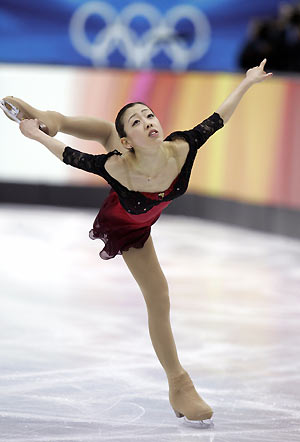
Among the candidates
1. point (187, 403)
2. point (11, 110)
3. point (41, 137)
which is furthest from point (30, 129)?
point (187, 403)

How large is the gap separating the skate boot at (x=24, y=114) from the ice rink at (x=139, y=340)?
40.3 inches

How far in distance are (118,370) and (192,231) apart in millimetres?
4020

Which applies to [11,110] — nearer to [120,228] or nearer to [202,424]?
[120,228]

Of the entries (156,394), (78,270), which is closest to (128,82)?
(78,270)

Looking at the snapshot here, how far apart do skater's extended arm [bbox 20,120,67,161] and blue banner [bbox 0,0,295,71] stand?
806 cm

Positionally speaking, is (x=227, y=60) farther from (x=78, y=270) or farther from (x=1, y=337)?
(x=1, y=337)

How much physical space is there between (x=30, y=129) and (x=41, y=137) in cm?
6

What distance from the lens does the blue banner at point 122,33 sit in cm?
1118

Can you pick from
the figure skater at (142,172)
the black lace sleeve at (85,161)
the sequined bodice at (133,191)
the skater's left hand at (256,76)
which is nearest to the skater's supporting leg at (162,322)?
the figure skater at (142,172)

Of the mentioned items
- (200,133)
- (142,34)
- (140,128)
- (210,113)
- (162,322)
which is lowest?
(162,322)

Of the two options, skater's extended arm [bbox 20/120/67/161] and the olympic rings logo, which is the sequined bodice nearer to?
skater's extended arm [bbox 20/120/67/161]

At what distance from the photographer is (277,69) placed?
27.5 ft

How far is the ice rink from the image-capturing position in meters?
3.36

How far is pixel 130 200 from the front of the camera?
3180 millimetres
